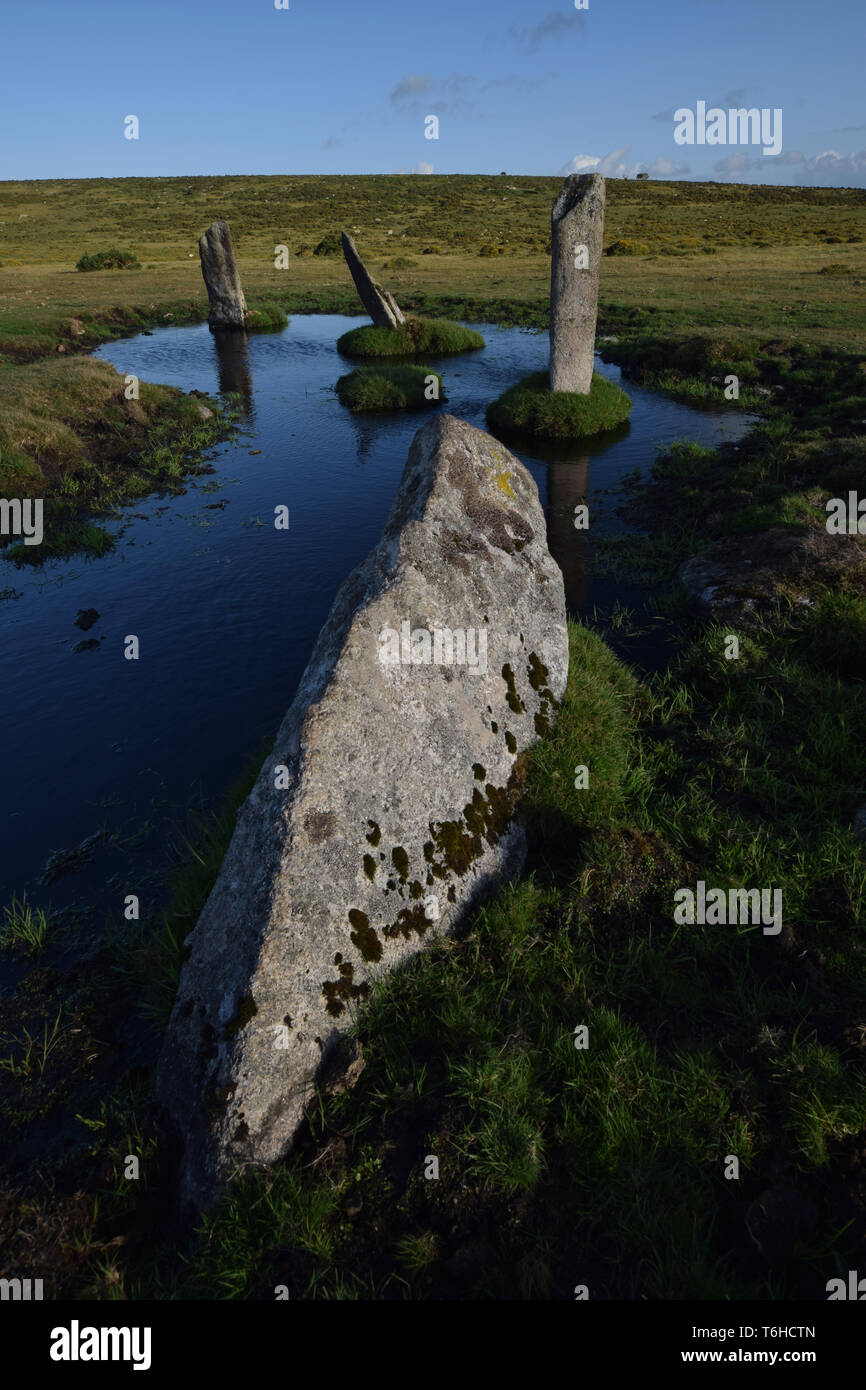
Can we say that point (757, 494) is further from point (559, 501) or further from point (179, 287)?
point (179, 287)

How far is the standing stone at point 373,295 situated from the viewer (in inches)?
1221

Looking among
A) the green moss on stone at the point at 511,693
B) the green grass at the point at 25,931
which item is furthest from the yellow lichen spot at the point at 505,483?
the green grass at the point at 25,931

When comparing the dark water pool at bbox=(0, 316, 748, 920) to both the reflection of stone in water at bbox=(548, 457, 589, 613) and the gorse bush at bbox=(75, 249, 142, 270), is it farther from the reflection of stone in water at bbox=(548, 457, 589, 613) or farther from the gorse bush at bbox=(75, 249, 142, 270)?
the gorse bush at bbox=(75, 249, 142, 270)

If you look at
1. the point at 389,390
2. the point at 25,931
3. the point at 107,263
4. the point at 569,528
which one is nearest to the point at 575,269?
the point at 389,390

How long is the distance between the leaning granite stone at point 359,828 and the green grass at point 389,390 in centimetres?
1887

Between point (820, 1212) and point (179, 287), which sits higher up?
point (179, 287)

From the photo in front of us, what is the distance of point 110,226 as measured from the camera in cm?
11112

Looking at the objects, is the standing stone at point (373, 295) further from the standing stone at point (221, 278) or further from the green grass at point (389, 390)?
the standing stone at point (221, 278)

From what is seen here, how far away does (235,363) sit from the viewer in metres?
33.5

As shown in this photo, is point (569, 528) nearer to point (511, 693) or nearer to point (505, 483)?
point (505, 483)

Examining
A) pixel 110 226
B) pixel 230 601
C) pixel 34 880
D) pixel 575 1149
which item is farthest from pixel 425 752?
pixel 110 226

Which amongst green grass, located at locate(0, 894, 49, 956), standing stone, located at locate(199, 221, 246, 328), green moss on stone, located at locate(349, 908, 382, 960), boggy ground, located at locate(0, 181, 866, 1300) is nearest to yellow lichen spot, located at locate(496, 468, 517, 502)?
boggy ground, located at locate(0, 181, 866, 1300)

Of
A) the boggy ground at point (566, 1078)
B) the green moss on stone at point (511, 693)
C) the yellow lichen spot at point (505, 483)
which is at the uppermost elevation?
the yellow lichen spot at point (505, 483)
